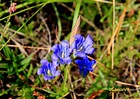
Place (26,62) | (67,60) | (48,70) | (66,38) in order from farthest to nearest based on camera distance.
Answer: (66,38) → (26,62) → (48,70) → (67,60)

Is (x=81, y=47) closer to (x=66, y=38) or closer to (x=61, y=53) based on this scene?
(x=61, y=53)

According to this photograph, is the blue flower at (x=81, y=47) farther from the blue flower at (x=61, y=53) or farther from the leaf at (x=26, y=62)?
the leaf at (x=26, y=62)

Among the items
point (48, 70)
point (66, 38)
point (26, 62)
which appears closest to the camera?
point (48, 70)

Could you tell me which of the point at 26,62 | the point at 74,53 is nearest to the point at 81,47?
the point at 74,53

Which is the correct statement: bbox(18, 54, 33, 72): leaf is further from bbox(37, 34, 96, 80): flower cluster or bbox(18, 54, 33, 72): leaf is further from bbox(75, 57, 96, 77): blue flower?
bbox(75, 57, 96, 77): blue flower

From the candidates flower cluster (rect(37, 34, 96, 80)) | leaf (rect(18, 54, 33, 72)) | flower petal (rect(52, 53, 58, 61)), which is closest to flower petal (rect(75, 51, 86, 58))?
flower cluster (rect(37, 34, 96, 80))

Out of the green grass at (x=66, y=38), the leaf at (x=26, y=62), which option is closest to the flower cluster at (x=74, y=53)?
the green grass at (x=66, y=38)
